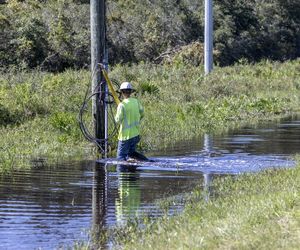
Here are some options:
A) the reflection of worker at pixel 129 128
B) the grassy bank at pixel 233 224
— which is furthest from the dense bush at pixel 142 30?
the grassy bank at pixel 233 224

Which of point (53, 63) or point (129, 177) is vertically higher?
point (53, 63)

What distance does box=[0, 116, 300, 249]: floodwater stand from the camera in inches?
421

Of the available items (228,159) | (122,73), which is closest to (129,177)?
(228,159)

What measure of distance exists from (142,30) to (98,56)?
92.6 ft

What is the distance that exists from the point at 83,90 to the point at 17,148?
28.9 feet

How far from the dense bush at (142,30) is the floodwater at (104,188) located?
55.3 ft

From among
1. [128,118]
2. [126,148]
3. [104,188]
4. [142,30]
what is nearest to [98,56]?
[128,118]

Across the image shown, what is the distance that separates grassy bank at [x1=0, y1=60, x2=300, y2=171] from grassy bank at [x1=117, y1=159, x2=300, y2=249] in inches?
236

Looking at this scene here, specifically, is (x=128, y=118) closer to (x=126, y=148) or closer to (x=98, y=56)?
(x=126, y=148)

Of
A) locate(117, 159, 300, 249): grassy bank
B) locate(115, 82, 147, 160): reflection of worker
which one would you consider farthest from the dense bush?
locate(117, 159, 300, 249): grassy bank

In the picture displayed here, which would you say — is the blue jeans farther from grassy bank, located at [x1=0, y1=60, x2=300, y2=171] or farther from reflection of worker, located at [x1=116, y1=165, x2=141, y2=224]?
grassy bank, located at [x1=0, y1=60, x2=300, y2=171]

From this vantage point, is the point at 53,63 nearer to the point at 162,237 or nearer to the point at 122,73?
the point at 122,73

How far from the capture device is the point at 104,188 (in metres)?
14.0

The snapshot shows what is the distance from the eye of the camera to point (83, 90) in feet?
88.3
